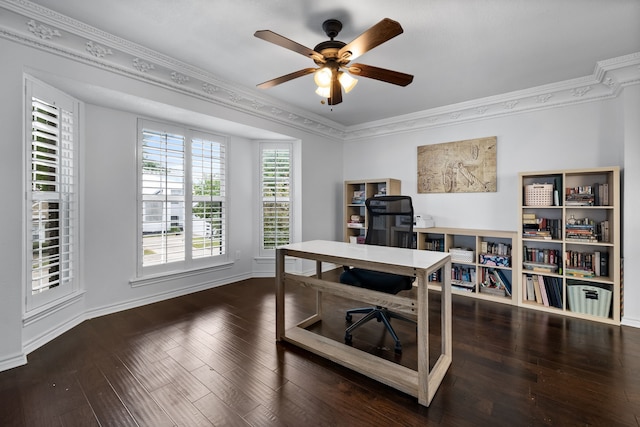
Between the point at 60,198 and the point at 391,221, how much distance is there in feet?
10.1


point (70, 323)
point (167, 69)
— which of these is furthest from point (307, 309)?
point (167, 69)

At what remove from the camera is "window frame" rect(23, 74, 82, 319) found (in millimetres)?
2236

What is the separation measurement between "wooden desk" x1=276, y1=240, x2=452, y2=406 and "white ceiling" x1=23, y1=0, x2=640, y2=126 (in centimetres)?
180

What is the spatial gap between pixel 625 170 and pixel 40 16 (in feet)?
17.0

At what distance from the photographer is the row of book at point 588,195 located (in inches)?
116

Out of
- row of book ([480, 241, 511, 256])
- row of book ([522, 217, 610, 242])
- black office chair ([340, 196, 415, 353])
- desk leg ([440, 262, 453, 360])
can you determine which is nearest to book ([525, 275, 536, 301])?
row of book ([480, 241, 511, 256])

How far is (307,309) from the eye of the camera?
10.4ft

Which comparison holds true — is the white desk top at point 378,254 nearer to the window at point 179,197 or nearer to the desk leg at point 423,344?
the desk leg at point 423,344

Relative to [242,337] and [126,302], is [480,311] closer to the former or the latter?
[242,337]

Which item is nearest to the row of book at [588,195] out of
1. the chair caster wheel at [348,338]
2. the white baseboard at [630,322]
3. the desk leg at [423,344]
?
the white baseboard at [630,322]

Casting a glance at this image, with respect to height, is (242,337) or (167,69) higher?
(167,69)

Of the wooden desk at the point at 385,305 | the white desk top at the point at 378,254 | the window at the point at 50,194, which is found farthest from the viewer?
the window at the point at 50,194

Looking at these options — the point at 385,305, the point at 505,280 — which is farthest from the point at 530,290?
the point at 385,305

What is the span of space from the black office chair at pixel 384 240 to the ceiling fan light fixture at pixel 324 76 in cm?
120
